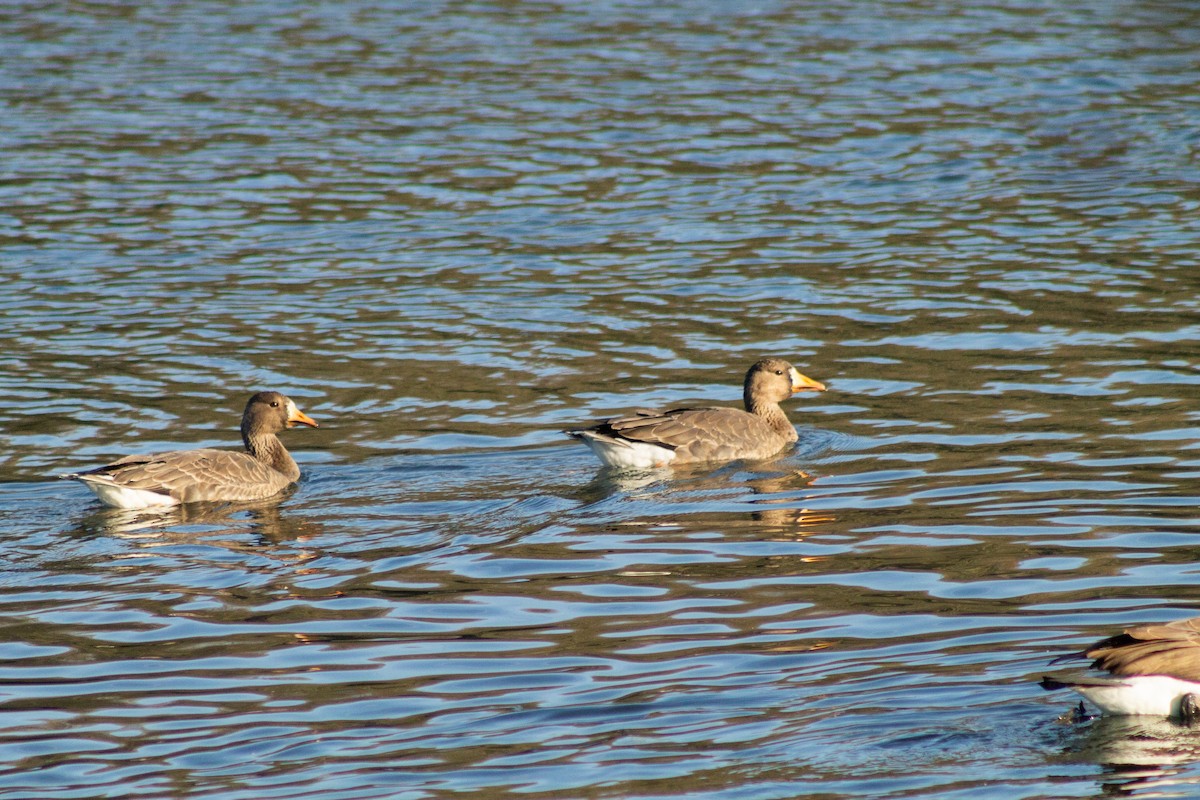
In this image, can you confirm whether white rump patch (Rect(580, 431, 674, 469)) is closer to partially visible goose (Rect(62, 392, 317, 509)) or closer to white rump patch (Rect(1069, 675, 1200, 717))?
partially visible goose (Rect(62, 392, 317, 509))

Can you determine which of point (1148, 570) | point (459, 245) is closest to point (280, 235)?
point (459, 245)

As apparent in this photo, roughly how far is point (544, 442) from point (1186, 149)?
47.1 ft

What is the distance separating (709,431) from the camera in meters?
14.2

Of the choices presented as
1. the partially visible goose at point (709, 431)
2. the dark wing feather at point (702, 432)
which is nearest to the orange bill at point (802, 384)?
the partially visible goose at point (709, 431)

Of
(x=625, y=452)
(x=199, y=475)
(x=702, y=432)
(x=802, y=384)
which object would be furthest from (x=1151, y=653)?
(x=199, y=475)

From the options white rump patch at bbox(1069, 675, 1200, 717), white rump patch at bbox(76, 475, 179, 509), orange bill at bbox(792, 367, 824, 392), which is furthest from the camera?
orange bill at bbox(792, 367, 824, 392)

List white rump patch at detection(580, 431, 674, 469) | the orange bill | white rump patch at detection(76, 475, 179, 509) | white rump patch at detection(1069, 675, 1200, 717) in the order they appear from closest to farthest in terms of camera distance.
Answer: white rump patch at detection(1069, 675, 1200, 717) → white rump patch at detection(76, 475, 179, 509) → white rump patch at detection(580, 431, 674, 469) → the orange bill

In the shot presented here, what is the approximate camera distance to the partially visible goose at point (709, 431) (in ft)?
44.6

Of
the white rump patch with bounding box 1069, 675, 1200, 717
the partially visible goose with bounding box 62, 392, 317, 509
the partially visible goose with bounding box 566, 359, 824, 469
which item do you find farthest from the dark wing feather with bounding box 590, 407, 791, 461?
the white rump patch with bounding box 1069, 675, 1200, 717

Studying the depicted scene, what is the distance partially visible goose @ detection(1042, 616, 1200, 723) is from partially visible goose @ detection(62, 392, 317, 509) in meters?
7.45

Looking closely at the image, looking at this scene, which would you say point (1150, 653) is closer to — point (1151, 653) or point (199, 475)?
point (1151, 653)

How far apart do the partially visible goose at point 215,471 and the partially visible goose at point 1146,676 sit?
745cm

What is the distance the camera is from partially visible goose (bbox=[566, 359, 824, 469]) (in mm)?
13602

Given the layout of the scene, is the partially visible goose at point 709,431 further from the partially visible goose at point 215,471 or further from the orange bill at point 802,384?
the partially visible goose at point 215,471
